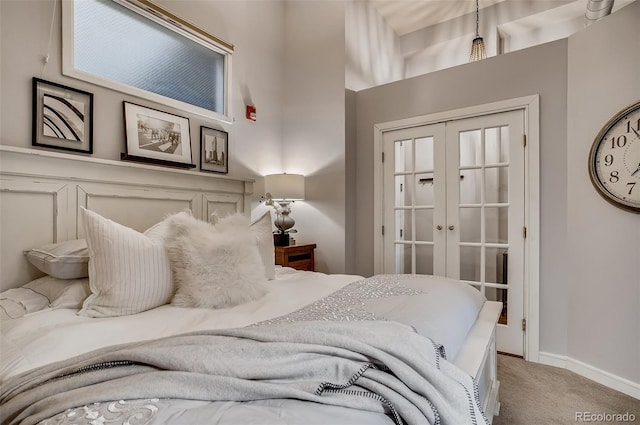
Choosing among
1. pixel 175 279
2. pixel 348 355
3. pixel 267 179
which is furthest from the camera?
pixel 267 179

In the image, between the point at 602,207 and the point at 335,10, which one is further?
the point at 335,10

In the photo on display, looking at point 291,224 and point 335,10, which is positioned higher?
point 335,10

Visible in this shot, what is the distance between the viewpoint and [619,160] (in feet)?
6.65

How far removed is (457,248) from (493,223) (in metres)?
0.35

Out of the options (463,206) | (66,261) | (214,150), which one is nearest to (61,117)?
(66,261)

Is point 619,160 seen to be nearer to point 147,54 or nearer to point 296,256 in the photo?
point 296,256

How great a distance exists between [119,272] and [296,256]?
1890 mm

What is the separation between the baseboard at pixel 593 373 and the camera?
6.44 ft

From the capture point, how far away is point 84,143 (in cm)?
187

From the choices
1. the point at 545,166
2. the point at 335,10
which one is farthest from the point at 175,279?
the point at 335,10

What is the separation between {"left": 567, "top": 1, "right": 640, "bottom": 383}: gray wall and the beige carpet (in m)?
0.18

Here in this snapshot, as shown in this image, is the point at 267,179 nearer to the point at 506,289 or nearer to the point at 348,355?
the point at 506,289

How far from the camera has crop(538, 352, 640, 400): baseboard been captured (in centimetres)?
196

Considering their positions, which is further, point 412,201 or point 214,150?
point 412,201
